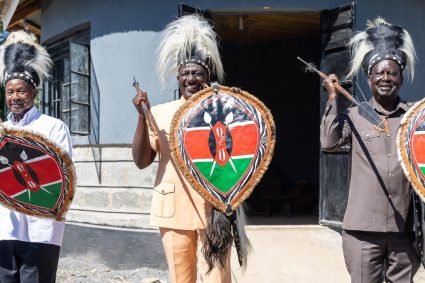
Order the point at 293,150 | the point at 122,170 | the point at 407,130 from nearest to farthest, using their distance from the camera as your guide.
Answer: the point at 407,130, the point at 122,170, the point at 293,150

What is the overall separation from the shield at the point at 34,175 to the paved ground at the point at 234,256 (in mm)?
2907

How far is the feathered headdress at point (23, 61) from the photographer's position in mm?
3254

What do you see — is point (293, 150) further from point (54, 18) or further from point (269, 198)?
point (54, 18)

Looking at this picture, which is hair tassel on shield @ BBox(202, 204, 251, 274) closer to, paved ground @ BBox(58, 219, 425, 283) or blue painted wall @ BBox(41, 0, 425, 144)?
paved ground @ BBox(58, 219, 425, 283)

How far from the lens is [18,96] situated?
3.20 m

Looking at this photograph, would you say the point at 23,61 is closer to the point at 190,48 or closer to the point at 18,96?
the point at 18,96

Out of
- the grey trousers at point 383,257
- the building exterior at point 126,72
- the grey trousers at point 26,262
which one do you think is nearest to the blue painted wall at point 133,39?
the building exterior at point 126,72

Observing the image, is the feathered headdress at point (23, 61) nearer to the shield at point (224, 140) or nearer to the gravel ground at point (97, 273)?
the shield at point (224, 140)

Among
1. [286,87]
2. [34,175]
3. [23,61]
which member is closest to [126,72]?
[23,61]

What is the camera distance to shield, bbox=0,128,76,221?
3.12m

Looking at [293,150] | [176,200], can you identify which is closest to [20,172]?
[176,200]

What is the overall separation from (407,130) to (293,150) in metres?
7.31

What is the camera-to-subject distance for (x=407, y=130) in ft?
9.78

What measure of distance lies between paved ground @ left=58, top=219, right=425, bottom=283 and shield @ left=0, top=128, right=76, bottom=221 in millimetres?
2907
